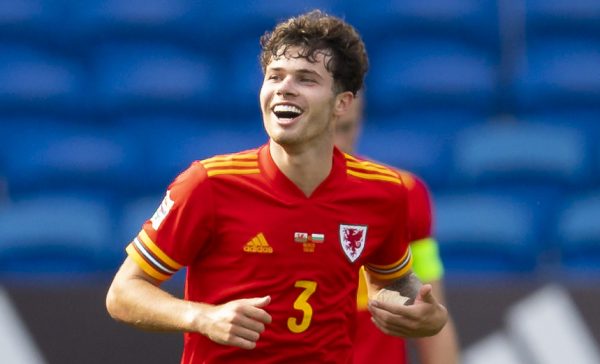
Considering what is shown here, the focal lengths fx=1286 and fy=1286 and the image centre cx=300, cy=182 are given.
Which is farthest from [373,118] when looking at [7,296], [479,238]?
[7,296]

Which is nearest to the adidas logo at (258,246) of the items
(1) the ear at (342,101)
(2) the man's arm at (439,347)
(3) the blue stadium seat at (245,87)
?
(1) the ear at (342,101)

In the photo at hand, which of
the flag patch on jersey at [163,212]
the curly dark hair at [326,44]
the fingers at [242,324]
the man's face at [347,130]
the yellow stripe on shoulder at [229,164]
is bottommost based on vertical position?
the fingers at [242,324]

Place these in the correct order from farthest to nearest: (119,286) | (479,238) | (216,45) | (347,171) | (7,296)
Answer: (216,45) < (479,238) < (7,296) < (347,171) < (119,286)

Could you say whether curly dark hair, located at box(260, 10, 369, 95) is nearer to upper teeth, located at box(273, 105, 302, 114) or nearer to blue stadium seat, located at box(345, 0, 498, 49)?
upper teeth, located at box(273, 105, 302, 114)

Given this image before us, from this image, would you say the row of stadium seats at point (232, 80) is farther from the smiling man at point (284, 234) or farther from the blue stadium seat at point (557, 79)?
the smiling man at point (284, 234)

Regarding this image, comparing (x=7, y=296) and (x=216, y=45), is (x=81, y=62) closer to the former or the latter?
(x=216, y=45)

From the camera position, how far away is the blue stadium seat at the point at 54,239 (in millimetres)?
6082

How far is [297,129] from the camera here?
338cm

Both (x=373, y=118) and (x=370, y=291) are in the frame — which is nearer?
(x=370, y=291)

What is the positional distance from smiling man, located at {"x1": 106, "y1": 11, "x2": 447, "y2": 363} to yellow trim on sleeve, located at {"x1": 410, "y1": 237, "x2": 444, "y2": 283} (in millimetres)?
639

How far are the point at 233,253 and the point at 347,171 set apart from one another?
454 millimetres

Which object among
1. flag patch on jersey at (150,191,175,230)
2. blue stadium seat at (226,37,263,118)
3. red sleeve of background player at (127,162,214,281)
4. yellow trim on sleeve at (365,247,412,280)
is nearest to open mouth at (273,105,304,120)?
red sleeve of background player at (127,162,214,281)

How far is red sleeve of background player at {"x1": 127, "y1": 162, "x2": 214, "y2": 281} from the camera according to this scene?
3299 mm

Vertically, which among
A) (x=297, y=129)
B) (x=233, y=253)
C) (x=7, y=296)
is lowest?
(x=7, y=296)
